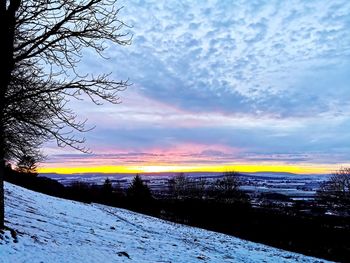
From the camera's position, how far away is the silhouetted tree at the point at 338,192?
4988cm

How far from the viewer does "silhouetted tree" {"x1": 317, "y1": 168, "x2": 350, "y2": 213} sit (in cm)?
4988

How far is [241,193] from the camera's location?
77.0 m

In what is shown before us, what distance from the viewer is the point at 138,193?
67125 millimetres

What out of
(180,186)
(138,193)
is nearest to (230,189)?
(138,193)

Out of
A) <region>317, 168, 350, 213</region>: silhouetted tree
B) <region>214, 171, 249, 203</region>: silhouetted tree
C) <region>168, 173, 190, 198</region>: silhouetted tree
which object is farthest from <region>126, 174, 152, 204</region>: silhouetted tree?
<region>168, 173, 190, 198</region>: silhouetted tree

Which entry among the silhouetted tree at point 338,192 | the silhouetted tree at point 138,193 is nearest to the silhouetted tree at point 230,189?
the silhouetted tree at point 138,193

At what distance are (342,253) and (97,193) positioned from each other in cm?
4614

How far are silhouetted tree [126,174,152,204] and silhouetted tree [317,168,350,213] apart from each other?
29.1m

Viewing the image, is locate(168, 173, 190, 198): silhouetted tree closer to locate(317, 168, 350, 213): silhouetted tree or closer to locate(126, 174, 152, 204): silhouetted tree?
locate(126, 174, 152, 204): silhouetted tree

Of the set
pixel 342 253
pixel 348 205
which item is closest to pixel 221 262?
pixel 342 253

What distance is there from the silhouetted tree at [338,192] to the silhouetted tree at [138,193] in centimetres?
2911

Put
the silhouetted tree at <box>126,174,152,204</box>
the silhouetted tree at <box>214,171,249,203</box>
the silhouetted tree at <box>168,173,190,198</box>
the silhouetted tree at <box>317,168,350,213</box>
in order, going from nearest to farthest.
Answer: the silhouetted tree at <box>317,168,350,213</box> → the silhouetted tree at <box>126,174,152,204</box> → the silhouetted tree at <box>214,171,249,203</box> → the silhouetted tree at <box>168,173,190,198</box>

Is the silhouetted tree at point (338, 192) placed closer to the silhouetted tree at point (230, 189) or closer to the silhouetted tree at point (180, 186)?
the silhouetted tree at point (230, 189)

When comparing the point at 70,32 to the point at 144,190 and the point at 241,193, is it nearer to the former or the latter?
the point at 144,190
